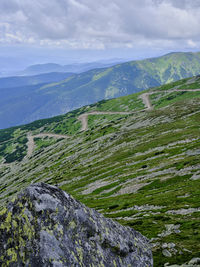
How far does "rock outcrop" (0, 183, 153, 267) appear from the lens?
1569 cm

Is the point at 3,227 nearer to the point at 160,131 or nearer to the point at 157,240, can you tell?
the point at 157,240

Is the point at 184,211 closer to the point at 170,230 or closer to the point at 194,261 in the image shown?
the point at 170,230

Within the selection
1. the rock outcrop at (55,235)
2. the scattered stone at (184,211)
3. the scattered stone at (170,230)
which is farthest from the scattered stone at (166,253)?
the scattered stone at (184,211)

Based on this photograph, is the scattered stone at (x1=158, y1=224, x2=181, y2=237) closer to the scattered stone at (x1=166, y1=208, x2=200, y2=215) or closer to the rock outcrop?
the scattered stone at (x1=166, y1=208, x2=200, y2=215)

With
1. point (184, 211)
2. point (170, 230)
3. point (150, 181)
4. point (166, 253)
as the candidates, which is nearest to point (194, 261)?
point (166, 253)

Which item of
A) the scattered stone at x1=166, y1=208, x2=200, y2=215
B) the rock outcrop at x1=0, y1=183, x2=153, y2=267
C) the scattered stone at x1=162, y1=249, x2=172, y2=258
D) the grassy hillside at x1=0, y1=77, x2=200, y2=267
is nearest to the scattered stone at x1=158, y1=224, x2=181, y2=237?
the grassy hillside at x1=0, y1=77, x2=200, y2=267

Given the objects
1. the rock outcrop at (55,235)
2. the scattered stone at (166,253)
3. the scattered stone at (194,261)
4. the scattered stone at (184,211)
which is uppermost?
the rock outcrop at (55,235)

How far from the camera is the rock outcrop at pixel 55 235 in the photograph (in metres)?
15.7

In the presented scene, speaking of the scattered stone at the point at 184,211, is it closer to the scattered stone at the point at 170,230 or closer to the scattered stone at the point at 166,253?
the scattered stone at the point at 170,230

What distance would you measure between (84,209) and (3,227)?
21.3 ft

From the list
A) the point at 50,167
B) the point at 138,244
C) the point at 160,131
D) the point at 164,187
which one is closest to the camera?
the point at 138,244

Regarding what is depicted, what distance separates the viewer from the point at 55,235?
54.0 ft

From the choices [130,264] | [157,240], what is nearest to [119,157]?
[157,240]

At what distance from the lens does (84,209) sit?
19.4m
